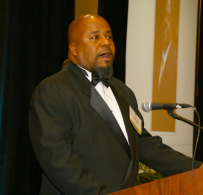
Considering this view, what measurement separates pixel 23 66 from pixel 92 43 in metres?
1.06

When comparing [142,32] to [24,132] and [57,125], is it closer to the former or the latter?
[24,132]

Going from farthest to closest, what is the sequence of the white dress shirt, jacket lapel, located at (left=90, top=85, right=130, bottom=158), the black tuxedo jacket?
the white dress shirt
jacket lapel, located at (left=90, top=85, right=130, bottom=158)
the black tuxedo jacket

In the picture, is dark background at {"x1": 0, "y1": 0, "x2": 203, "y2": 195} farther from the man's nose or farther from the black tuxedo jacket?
the man's nose

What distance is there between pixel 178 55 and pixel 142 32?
680mm

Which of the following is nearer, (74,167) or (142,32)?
(74,167)

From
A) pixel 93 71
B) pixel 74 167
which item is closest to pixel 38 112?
pixel 74 167

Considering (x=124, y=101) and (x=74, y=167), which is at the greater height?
(x=124, y=101)

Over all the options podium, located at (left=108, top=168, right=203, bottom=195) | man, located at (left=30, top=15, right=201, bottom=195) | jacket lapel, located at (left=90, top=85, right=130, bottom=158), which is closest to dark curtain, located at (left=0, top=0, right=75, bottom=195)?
man, located at (left=30, top=15, right=201, bottom=195)

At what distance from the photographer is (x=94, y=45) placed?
1783 mm

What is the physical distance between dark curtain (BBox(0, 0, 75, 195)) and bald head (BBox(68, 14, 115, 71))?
934mm

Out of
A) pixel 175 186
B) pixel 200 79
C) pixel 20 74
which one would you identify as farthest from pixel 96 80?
pixel 200 79

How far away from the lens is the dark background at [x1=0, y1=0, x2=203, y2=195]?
2482mm

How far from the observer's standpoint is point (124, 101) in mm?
1837

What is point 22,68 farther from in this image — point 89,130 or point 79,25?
point 89,130
